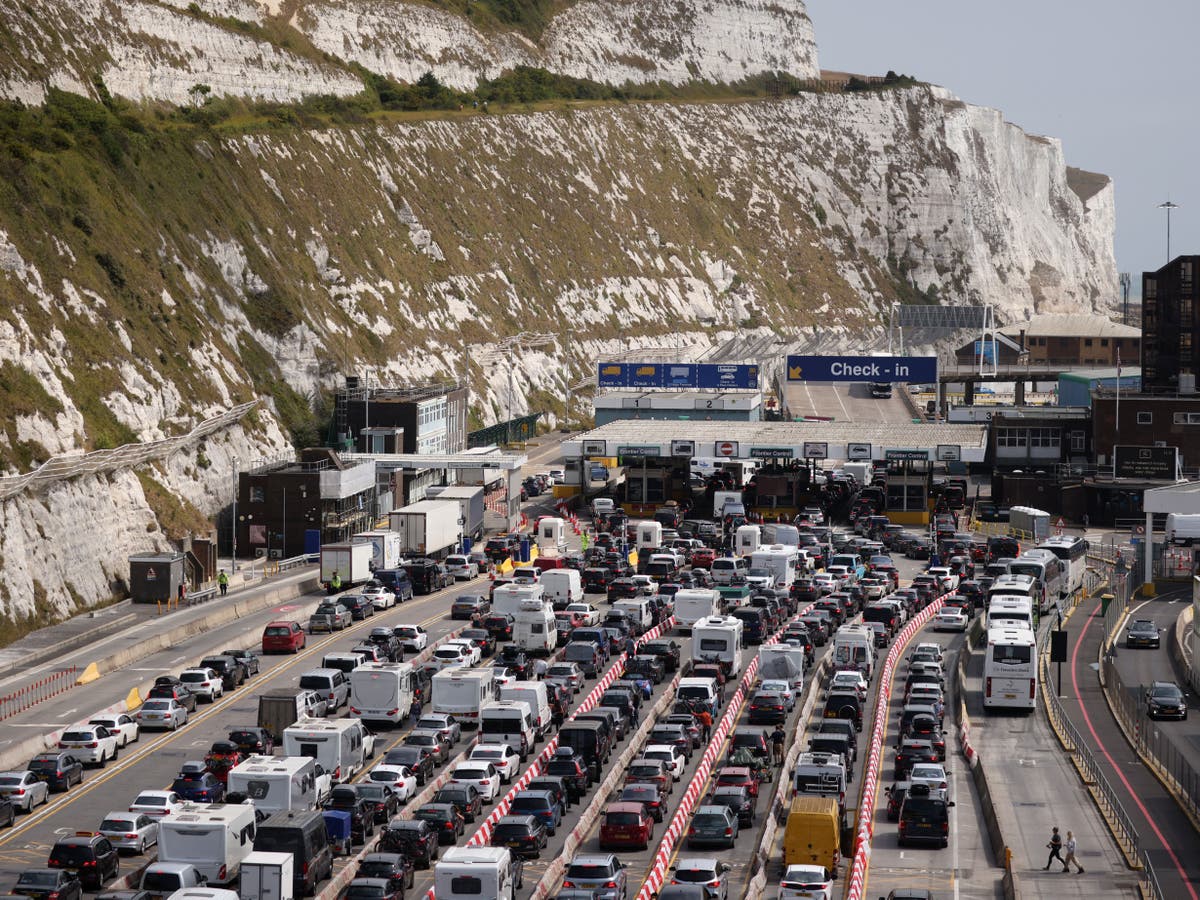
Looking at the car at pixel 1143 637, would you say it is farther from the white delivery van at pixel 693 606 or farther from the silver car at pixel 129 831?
the silver car at pixel 129 831

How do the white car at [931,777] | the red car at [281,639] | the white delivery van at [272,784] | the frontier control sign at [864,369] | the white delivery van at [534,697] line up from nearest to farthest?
1. the white delivery van at [272,784]
2. the white car at [931,777]
3. the white delivery van at [534,697]
4. the red car at [281,639]
5. the frontier control sign at [864,369]

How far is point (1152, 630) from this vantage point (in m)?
71.9

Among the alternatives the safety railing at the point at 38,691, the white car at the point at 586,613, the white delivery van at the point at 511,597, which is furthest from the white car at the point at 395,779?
the white car at the point at 586,613

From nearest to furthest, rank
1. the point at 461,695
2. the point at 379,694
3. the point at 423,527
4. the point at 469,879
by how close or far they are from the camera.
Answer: the point at 469,879 < the point at 461,695 < the point at 379,694 < the point at 423,527

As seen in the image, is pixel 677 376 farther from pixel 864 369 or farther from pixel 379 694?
pixel 379 694

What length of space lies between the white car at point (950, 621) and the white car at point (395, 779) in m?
31.7

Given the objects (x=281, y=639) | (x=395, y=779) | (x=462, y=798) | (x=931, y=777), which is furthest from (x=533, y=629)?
(x=931, y=777)

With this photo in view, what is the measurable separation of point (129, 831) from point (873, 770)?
1773cm

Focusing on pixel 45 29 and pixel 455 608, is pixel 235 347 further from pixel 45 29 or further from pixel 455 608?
pixel 455 608

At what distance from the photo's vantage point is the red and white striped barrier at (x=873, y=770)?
3900 centimetres

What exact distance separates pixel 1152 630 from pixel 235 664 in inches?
1297

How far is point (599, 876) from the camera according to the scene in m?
37.7

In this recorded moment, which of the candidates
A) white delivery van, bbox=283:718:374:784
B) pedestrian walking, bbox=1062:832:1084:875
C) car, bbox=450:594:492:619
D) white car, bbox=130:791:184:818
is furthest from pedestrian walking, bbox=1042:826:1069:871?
car, bbox=450:594:492:619

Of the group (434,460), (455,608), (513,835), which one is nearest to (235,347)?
(434,460)
